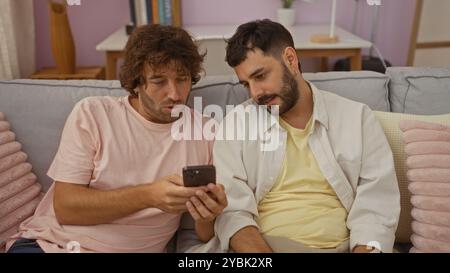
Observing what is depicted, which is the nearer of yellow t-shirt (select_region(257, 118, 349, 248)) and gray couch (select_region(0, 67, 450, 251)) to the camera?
yellow t-shirt (select_region(257, 118, 349, 248))

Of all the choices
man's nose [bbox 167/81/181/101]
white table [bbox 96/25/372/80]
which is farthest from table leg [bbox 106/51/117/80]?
man's nose [bbox 167/81/181/101]

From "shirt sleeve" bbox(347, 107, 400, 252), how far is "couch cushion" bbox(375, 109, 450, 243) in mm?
69

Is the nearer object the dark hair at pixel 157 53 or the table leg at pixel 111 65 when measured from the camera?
the dark hair at pixel 157 53

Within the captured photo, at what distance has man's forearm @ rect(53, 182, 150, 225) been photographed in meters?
0.93

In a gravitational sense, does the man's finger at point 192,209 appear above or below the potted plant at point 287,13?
below

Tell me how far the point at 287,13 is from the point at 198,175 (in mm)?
1400

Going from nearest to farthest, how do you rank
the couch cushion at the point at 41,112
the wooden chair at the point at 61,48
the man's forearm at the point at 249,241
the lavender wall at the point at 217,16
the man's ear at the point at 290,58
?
the man's forearm at the point at 249,241
the man's ear at the point at 290,58
the couch cushion at the point at 41,112
the wooden chair at the point at 61,48
the lavender wall at the point at 217,16

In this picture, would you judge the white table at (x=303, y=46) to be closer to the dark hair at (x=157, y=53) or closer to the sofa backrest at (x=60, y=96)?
the sofa backrest at (x=60, y=96)

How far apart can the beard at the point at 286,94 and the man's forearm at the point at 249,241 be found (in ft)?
1.00

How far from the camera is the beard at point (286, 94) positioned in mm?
1011

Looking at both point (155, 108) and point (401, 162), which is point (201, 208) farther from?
point (401, 162)

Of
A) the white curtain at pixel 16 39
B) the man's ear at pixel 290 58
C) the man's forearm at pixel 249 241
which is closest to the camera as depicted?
the man's forearm at pixel 249 241

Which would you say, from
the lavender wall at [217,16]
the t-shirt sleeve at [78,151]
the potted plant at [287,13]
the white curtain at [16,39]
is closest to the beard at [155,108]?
the t-shirt sleeve at [78,151]

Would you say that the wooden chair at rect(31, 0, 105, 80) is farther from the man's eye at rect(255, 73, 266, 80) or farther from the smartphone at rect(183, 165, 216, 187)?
the smartphone at rect(183, 165, 216, 187)
